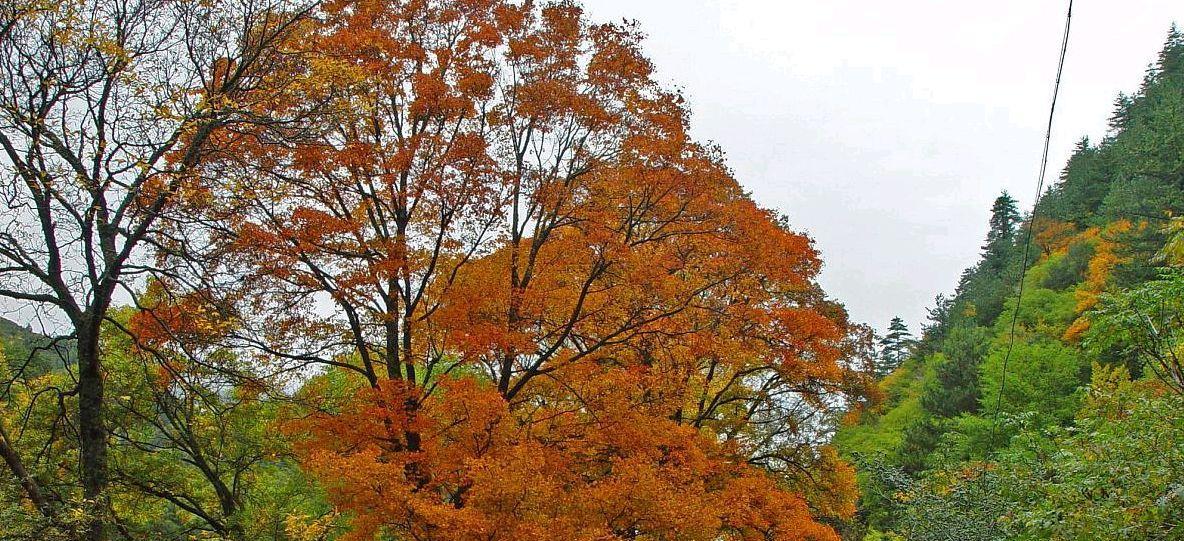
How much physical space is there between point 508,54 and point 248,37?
441 cm

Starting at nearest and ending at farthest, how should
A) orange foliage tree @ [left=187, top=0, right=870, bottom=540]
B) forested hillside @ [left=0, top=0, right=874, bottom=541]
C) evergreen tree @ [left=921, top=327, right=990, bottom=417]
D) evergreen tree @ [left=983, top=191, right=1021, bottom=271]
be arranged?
forested hillside @ [left=0, top=0, right=874, bottom=541], orange foliage tree @ [left=187, top=0, right=870, bottom=540], evergreen tree @ [left=921, top=327, right=990, bottom=417], evergreen tree @ [left=983, top=191, right=1021, bottom=271]

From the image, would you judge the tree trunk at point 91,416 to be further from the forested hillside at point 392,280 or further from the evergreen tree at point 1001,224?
the evergreen tree at point 1001,224

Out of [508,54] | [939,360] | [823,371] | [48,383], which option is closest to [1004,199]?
[939,360]

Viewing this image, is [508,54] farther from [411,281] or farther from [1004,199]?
[1004,199]

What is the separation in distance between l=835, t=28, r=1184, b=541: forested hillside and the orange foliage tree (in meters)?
3.52

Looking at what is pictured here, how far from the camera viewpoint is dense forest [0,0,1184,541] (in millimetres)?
6566

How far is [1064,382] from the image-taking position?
23.8 metres

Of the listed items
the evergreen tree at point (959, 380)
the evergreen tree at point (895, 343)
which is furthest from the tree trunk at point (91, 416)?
the evergreen tree at point (895, 343)

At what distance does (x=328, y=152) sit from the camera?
31.0ft

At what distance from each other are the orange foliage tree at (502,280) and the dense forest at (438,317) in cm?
6

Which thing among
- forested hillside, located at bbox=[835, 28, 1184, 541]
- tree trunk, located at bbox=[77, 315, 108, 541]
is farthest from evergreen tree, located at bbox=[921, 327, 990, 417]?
tree trunk, located at bbox=[77, 315, 108, 541]

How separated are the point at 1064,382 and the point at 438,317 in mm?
22289

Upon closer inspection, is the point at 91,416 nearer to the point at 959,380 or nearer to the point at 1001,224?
the point at 959,380

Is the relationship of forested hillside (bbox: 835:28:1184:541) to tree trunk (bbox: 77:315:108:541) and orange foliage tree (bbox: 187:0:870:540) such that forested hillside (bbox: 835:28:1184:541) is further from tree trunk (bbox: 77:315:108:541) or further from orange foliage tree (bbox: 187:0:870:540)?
tree trunk (bbox: 77:315:108:541)
